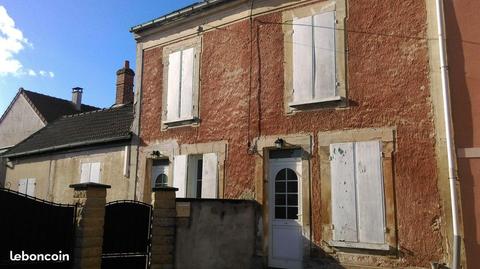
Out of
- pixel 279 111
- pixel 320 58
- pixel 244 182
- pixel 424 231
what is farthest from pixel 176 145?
pixel 424 231

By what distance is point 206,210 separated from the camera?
8508 mm

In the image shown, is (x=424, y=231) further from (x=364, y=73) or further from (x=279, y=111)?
(x=279, y=111)

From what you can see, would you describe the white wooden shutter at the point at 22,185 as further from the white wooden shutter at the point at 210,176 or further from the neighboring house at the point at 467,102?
the neighboring house at the point at 467,102

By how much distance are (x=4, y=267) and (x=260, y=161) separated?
518 cm

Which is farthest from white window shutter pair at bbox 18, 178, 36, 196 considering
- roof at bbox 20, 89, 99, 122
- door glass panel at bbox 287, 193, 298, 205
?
door glass panel at bbox 287, 193, 298, 205

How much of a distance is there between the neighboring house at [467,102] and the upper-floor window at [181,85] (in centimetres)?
579

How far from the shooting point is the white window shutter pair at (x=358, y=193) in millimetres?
7938

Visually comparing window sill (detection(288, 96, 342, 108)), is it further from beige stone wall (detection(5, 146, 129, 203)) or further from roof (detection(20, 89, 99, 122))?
roof (detection(20, 89, 99, 122))

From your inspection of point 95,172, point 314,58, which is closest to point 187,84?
point 314,58

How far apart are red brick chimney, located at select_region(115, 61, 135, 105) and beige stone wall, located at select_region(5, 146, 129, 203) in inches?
165

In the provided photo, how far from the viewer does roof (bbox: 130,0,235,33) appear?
10935 mm

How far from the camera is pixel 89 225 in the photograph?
665 centimetres

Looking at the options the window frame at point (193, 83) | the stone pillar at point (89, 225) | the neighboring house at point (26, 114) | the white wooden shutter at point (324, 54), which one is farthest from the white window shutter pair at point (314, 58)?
the neighboring house at point (26, 114)

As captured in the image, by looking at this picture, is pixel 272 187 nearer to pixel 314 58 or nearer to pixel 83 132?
pixel 314 58
